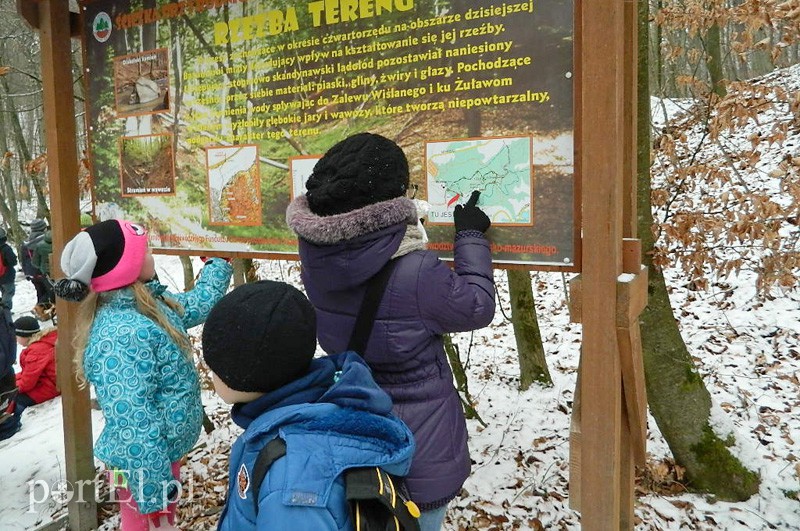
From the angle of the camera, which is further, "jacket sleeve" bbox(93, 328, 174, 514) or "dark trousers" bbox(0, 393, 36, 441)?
"dark trousers" bbox(0, 393, 36, 441)

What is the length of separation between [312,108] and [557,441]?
3371 mm

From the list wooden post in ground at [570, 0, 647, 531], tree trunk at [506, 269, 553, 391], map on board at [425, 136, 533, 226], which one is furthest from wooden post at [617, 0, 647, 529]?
tree trunk at [506, 269, 553, 391]

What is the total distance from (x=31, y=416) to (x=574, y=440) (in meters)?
6.81

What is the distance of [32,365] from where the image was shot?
19.6ft

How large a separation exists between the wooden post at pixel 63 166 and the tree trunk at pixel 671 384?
3.73 metres

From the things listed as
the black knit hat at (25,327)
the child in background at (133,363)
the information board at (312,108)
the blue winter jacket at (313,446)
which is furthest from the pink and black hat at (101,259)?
the black knit hat at (25,327)

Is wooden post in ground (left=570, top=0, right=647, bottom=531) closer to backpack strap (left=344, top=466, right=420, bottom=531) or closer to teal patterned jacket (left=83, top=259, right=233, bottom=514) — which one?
backpack strap (left=344, top=466, right=420, bottom=531)

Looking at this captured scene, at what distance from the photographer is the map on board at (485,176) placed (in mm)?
2238

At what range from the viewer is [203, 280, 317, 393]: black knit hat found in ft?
4.63

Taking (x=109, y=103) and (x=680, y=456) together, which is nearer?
(x=109, y=103)

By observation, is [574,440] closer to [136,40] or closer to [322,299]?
[322,299]

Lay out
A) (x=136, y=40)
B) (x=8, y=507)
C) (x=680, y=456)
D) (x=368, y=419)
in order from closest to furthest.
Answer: (x=368, y=419) → (x=136, y=40) → (x=680, y=456) → (x=8, y=507)

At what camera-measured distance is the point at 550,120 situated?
7.12 ft

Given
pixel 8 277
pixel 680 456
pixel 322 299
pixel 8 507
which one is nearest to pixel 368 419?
pixel 322 299
